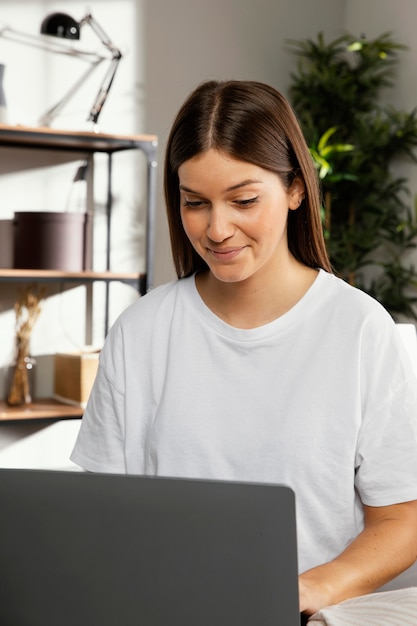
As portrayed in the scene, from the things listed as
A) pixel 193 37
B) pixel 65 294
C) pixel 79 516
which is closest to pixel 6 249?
pixel 65 294

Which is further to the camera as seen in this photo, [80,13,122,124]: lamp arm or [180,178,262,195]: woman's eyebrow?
[80,13,122,124]: lamp arm

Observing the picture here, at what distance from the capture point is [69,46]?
10.3 ft

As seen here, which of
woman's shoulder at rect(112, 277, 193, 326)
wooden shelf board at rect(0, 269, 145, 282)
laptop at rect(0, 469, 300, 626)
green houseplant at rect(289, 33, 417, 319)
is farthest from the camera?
green houseplant at rect(289, 33, 417, 319)

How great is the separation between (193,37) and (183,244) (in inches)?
87.2

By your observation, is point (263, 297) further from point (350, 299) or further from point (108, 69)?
point (108, 69)

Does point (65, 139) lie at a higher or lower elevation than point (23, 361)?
higher

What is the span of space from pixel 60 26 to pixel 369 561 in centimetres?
230

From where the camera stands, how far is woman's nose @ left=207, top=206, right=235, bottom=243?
3.79ft

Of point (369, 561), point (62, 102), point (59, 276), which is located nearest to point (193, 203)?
point (369, 561)

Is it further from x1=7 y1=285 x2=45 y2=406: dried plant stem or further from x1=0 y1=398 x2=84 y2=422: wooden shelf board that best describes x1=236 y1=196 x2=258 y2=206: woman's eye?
x1=7 y1=285 x2=45 y2=406: dried plant stem

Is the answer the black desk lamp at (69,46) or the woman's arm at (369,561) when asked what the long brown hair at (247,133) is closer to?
the woman's arm at (369,561)

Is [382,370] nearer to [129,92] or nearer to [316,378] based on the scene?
[316,378]

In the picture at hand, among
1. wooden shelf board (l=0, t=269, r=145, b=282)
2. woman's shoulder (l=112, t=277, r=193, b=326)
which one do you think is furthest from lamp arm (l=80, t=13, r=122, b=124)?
woman's shoulder (l=112, t=277, r=193, b=326)

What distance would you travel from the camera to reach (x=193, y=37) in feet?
11.1
